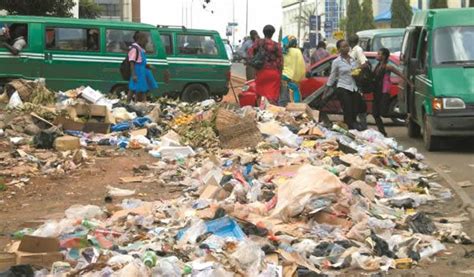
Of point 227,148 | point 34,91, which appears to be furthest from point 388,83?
point 34,91

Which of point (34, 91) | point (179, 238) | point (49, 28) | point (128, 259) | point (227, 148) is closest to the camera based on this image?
point (128, 259)

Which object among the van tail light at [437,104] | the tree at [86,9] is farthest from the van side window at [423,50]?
the tree at [86,9]

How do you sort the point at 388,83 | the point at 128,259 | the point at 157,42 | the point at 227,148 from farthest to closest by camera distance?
the point at 157,42 < the point at 388,83 < the point at 227,148 < the point at 128,259

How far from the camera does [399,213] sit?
309 inches

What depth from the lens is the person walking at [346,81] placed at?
13.6 meters

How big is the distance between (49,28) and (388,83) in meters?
8.01

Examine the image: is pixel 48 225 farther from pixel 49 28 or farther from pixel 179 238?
pixel 49 28

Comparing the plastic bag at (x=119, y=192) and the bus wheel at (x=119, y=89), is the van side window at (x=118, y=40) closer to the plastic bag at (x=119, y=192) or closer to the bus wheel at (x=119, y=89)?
the bus wheel at (x=119, y=89)

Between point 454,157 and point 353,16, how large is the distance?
69332 millimetres

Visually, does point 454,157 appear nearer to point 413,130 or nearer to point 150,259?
point 413,130

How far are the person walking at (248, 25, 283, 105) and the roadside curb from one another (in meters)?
3.99

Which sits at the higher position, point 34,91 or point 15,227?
point 34,91

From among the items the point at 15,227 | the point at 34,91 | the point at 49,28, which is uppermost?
the point at 49,28

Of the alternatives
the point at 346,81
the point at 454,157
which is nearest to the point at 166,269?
the point at 454,157
